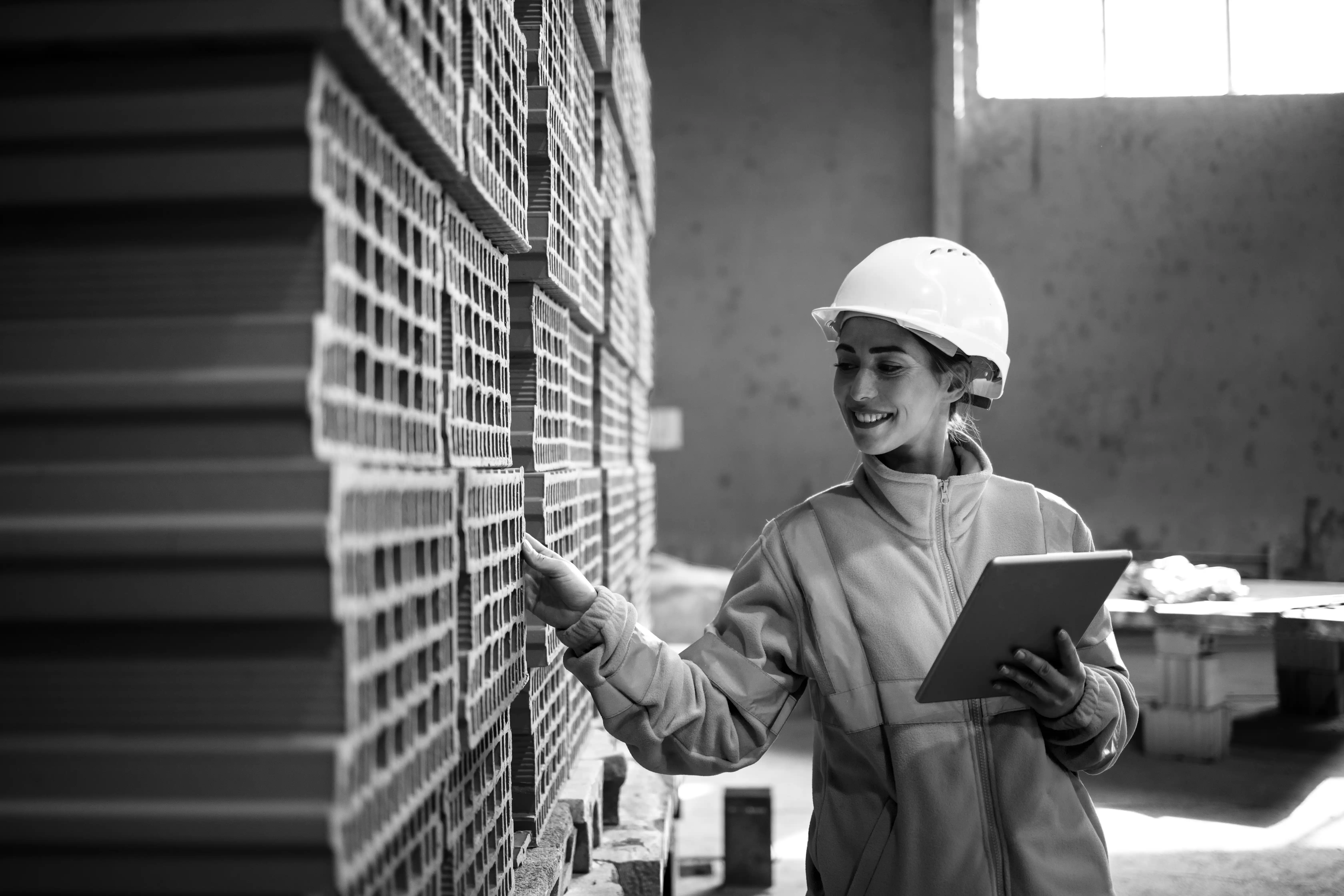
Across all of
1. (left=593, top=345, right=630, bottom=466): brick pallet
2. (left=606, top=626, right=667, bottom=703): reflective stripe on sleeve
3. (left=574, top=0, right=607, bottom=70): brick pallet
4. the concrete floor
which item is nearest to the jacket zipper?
(left=606, top=626, right=667, bottom=703): reflective stripe on sleeve

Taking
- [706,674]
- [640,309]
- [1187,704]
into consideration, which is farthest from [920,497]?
[1187,704]

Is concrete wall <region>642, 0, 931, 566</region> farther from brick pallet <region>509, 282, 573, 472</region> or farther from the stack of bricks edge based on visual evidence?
the stack of bricks edge

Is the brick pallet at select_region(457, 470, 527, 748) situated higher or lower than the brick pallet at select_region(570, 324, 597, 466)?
lower

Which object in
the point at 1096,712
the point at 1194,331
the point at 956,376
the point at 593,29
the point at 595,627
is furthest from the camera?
the point at 1194,331

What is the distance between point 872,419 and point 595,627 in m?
0.63

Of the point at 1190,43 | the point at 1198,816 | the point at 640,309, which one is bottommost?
the point at 1198,816

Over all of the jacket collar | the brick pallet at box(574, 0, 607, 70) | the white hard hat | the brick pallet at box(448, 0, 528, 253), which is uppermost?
the brick pallet at box(574, 0, 607, 70)

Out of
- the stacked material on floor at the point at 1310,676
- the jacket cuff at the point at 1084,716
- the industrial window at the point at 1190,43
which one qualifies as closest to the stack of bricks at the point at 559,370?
the jacket cuff at the point at 1084,716

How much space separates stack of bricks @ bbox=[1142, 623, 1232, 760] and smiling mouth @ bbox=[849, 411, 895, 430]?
186 inches

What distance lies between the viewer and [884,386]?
205 centimetres

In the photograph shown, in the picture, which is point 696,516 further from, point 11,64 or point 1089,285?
point 11,64

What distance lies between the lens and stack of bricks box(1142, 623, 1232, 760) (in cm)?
616

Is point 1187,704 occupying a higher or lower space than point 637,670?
lower

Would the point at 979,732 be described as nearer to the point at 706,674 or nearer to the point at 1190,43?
the point at 706,674
